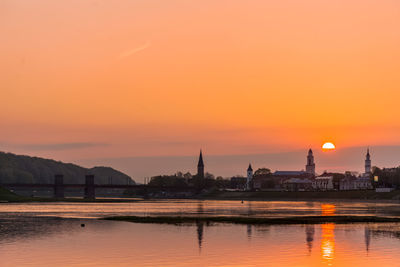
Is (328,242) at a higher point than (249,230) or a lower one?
lower

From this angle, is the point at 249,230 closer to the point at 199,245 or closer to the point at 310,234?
the point at 310,234

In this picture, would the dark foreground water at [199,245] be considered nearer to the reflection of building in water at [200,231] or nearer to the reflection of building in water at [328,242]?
the reflection of building in water at [328,242]

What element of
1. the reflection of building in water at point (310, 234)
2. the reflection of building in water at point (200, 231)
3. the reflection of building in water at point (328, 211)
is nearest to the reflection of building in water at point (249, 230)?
the reflection of building in water at point (200, 231)

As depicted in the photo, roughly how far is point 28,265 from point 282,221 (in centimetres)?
5284

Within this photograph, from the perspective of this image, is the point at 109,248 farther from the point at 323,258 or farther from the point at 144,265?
the point at 323,258

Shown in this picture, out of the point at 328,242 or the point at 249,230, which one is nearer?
the point at 328,242

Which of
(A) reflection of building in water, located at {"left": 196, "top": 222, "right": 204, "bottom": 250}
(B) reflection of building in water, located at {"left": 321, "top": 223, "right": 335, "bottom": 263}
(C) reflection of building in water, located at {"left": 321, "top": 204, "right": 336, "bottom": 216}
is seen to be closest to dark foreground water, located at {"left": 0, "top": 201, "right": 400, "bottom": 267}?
(B) reflection of building in water, located at {"left": 321, "top": 223, "right": 335, "bottom": 263}

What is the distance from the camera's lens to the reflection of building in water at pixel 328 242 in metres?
54.4

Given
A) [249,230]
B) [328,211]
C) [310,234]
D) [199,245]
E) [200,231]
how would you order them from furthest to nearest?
[328,211] → [249,230] → [200,231] → [310,234] → [199,245]

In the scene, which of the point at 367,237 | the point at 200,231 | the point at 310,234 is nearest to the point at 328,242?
the point at 367,237

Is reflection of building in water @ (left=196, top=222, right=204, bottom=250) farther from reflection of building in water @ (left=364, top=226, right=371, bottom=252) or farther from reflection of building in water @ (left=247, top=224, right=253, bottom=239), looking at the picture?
reflection of building in water @ (left=364, top=226, right=371, bottom=252)

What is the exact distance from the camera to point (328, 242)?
214 ft

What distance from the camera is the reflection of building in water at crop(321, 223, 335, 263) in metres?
54.4

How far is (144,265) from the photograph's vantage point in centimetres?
4888
